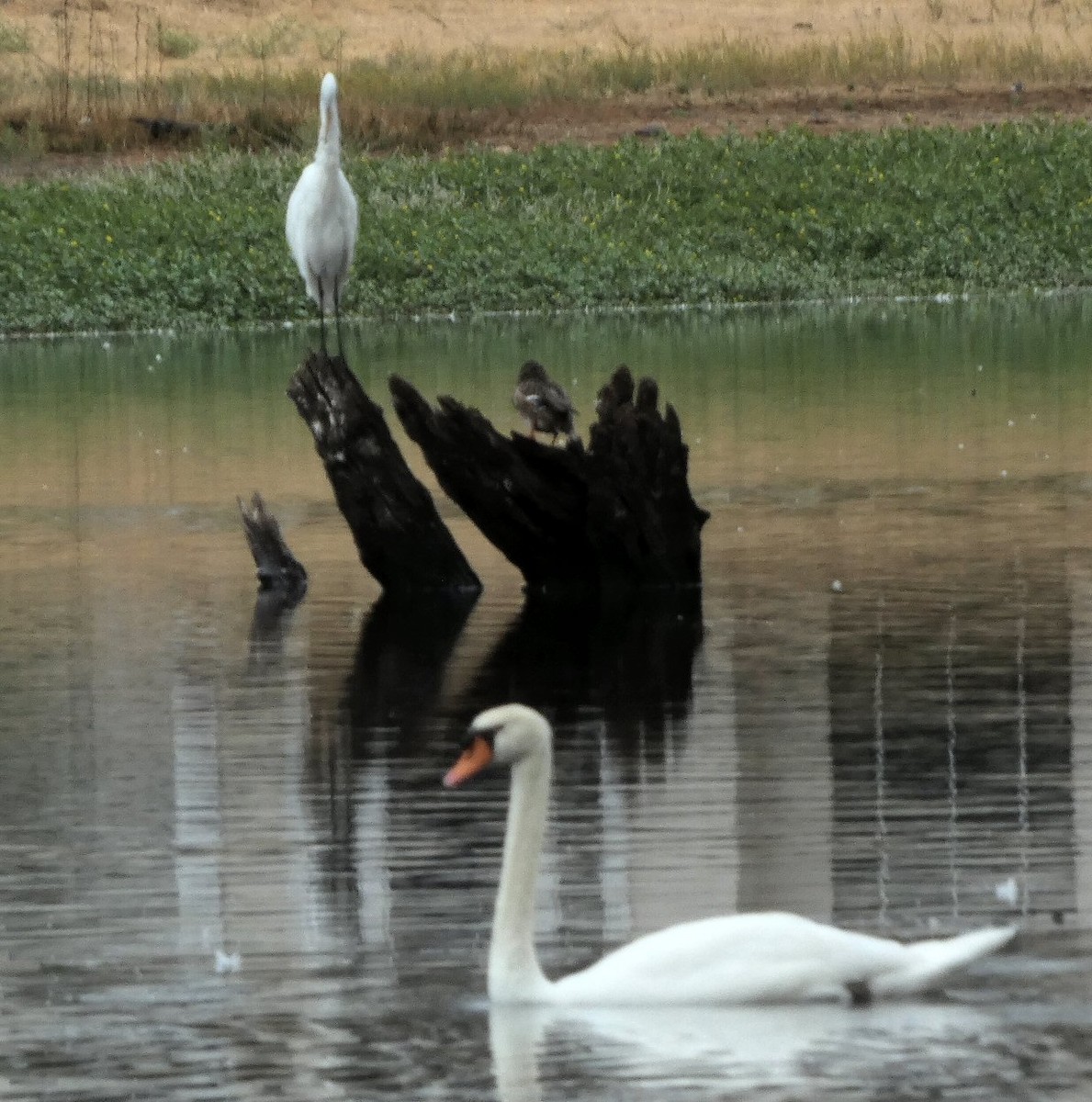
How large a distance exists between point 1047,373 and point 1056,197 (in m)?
13.0

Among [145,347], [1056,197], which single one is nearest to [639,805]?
[145,347]

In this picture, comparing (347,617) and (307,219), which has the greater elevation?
(307,219)

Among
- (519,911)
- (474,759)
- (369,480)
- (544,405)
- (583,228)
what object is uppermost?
(583,228)

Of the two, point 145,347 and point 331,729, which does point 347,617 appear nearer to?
point 331,729

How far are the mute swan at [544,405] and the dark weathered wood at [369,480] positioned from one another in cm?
243

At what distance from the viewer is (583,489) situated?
14.0 meters

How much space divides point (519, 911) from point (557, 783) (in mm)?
3010

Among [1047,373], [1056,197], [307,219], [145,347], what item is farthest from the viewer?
[1056,197]

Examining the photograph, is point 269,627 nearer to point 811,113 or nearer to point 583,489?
point 583,489

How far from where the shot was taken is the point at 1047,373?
2469cm

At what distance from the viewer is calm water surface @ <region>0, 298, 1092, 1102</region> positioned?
7055 millimetres

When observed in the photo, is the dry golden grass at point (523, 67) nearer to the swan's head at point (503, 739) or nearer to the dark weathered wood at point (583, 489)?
the dark weathered wood at point (583, 489)

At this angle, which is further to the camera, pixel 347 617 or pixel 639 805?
pixel 347 617

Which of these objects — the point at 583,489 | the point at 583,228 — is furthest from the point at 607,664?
the point at 583,228
